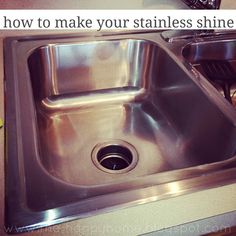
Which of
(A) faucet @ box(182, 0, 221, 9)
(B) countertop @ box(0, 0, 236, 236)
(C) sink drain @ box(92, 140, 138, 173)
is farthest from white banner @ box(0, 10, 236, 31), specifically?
(B) countertop @ box(0, 0, 236, 236)

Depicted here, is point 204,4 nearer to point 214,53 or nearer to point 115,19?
point 214,53

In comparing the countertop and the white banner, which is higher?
the white banner

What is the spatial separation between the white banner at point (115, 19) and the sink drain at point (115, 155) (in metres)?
0.36

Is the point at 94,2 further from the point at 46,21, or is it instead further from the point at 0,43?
the point at 0,43

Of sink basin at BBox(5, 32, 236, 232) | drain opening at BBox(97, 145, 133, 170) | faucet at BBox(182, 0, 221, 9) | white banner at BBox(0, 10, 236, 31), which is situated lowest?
drain opening at BBox(97, 145, 133, 170)

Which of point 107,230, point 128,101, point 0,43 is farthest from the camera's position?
point 128,101

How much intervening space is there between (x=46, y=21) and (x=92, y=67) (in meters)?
0.20

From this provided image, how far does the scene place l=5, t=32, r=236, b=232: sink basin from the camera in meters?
0.52

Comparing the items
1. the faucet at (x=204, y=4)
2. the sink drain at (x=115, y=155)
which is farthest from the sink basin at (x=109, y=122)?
the faucet at (x=204, y=4)

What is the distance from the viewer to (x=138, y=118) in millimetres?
955

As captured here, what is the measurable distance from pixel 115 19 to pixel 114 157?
1.47ft

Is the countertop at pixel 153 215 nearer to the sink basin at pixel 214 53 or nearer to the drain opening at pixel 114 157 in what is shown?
the drain opening at pixel 114 157

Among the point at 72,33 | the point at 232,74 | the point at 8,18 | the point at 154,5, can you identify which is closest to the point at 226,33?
the point at 232,74

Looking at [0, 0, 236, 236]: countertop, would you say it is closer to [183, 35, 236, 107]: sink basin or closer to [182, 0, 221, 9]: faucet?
[183, 35, 236, 107]: sink basin
